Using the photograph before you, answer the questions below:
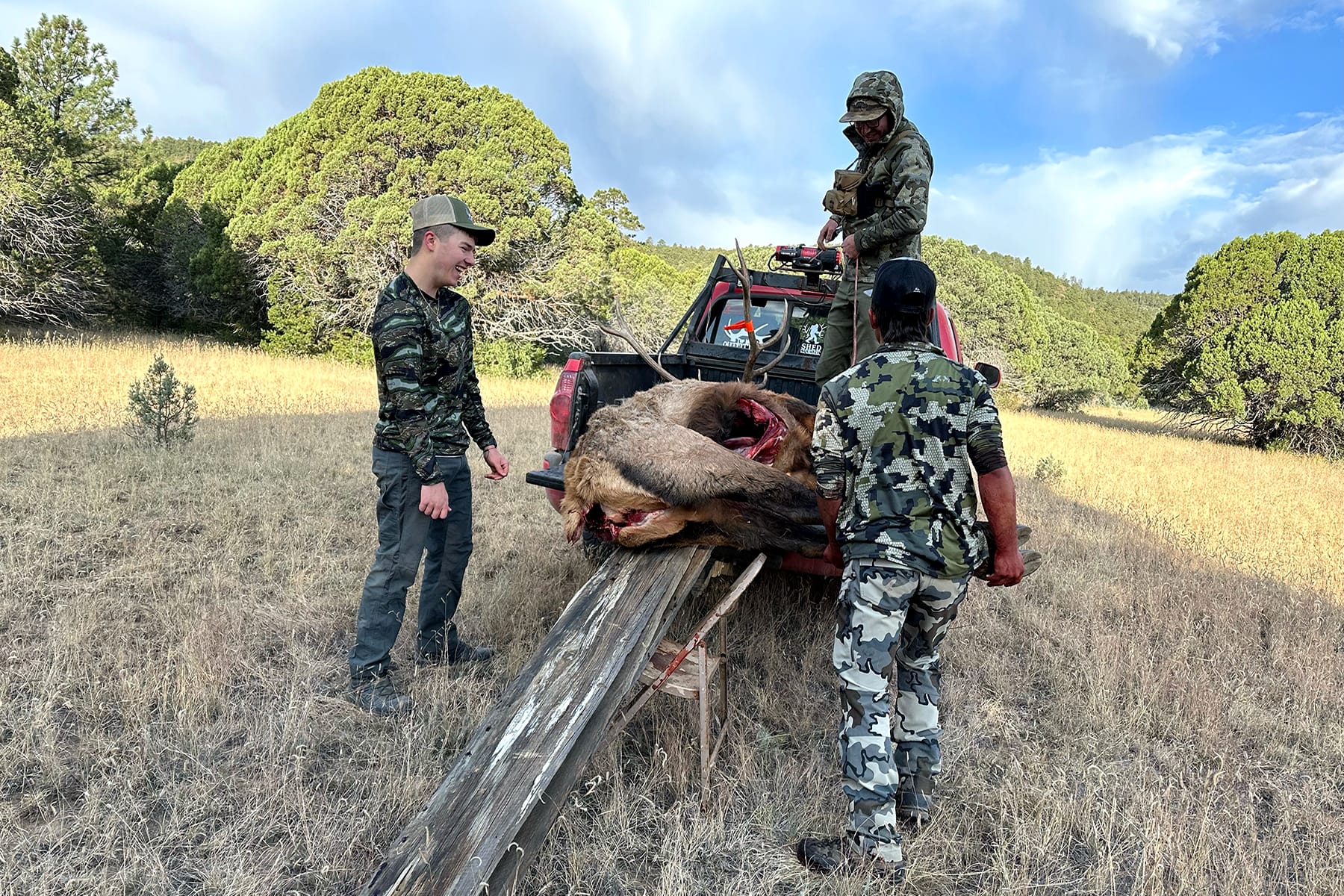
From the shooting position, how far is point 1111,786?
2.57m

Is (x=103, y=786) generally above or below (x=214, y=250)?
below

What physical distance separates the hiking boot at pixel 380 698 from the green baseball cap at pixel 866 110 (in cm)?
334

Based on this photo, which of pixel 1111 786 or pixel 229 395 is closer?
pixel 1111 786

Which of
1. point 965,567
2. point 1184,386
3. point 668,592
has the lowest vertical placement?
point 668,592

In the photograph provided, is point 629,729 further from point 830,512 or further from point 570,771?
point 830,512

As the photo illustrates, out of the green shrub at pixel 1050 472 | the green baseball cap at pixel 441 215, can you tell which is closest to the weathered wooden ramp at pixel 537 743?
the green baseball cap at pixel 441 215

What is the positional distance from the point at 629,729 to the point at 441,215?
2114 mm

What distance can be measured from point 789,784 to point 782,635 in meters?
1.20

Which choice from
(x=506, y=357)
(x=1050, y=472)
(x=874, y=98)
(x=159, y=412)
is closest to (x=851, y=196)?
(x=874, y=98)

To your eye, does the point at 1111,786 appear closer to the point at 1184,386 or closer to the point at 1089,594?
the point at 1089,594

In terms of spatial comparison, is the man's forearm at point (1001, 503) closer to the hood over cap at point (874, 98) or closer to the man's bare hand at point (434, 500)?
the man's bare hand at point (434, 500)

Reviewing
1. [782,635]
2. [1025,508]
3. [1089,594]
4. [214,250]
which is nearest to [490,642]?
[782,635]

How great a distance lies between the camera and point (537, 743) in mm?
1870

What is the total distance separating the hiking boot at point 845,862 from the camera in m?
2.05
